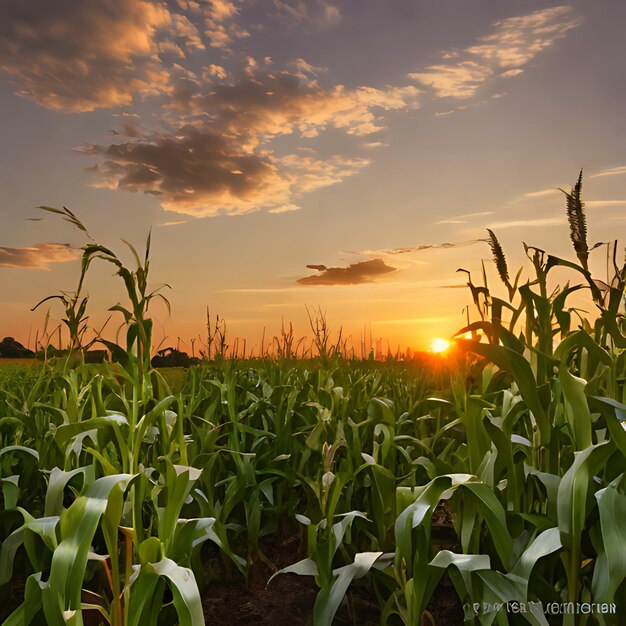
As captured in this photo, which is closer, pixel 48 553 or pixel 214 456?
pixel 48 553

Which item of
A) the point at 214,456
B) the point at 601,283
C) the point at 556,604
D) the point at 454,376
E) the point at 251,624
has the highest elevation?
the point at 601,283

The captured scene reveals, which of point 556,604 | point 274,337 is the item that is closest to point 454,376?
point 556,604

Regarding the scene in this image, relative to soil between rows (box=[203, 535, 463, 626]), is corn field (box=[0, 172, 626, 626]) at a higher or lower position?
higher

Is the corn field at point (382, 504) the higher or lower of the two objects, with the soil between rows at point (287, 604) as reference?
higher

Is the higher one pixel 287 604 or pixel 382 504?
pixel 382 504

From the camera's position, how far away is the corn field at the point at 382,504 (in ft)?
4.63

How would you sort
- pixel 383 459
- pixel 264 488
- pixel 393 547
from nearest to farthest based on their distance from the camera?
pixel 393 547 → pixel 383 459 → pixel 264 488

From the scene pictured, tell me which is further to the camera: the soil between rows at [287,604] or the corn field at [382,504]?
the soil between rows at [287,604]

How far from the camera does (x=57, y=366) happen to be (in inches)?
134

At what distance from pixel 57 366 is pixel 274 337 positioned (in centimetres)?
271

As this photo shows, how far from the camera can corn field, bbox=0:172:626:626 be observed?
1.41 metres

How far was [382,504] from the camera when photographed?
1907mm

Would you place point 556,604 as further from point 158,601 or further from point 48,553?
point 48,553

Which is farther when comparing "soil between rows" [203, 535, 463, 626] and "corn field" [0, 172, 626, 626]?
"soil between rows" [203, 535, 463, 626]
